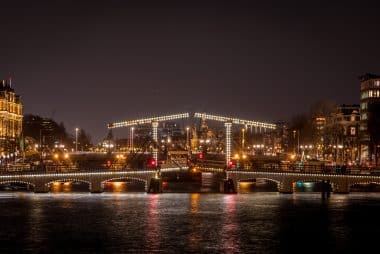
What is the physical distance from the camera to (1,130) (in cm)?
18000

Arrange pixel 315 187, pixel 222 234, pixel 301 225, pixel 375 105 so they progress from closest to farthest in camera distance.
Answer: pixel 222 234 < pixel 301 225 < pixel 315 187 < pixel 375 105

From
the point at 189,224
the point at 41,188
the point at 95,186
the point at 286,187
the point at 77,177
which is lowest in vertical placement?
the point at 189,224

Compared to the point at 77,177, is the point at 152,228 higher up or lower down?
lower down

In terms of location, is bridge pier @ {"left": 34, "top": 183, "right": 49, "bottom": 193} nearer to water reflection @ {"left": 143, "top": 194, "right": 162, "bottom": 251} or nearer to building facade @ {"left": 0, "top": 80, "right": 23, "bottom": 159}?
water reflection @ {"left": 143, "top": 194, "right": 162, "bottom": 251}

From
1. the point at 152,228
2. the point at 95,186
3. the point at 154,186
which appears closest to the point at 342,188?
the point at 154,186

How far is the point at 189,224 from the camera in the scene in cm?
6106

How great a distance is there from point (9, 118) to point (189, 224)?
436 ft

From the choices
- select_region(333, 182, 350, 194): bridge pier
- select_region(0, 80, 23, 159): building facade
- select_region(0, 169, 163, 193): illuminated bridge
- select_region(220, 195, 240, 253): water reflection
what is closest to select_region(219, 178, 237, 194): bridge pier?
select_region(0, 169, 163, 193): illuminated bridge

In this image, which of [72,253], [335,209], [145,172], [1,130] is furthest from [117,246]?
[1,130]

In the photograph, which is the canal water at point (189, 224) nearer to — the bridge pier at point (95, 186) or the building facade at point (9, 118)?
the bridge pier at point (95, 186)

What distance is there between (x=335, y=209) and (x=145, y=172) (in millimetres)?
31209

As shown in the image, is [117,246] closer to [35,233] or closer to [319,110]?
[35,233]

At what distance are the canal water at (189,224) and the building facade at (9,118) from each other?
3481 inches

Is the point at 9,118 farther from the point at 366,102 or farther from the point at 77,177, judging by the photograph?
the point at 77,177
